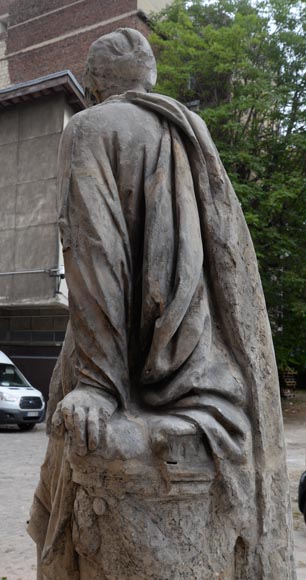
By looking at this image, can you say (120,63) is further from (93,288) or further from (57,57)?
(57,57)

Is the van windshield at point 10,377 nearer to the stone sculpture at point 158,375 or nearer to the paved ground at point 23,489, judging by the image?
the paved ground at point 23,489

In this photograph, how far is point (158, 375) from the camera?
6.44ft

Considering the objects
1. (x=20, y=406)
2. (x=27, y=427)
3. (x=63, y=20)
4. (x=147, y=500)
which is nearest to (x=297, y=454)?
(x=20, y=406)

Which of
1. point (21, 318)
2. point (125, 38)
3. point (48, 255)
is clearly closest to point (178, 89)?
point (48, 255)

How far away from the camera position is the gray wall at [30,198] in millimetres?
16938

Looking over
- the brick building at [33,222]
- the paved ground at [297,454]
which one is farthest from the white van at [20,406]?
the paved ground at [297,454]

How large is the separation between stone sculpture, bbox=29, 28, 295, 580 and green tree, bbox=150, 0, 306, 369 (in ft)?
41.4

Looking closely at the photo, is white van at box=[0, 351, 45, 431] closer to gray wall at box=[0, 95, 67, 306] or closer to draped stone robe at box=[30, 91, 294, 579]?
gray wall at box=[0, 95, 67, 306]

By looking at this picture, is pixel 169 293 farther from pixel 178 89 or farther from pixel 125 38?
pixel 178 89

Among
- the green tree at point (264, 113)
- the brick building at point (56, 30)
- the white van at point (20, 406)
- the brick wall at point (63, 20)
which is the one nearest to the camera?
the white van at point (20, 406)

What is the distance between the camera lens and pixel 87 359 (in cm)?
197

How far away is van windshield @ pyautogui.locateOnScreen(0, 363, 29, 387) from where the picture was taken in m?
15.7

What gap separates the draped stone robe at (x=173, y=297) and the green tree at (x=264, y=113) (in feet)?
41.2

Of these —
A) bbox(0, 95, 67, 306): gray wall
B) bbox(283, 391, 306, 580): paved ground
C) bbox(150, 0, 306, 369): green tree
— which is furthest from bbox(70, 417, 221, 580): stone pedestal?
bbox(0, 95, 67, 306): gray wall
